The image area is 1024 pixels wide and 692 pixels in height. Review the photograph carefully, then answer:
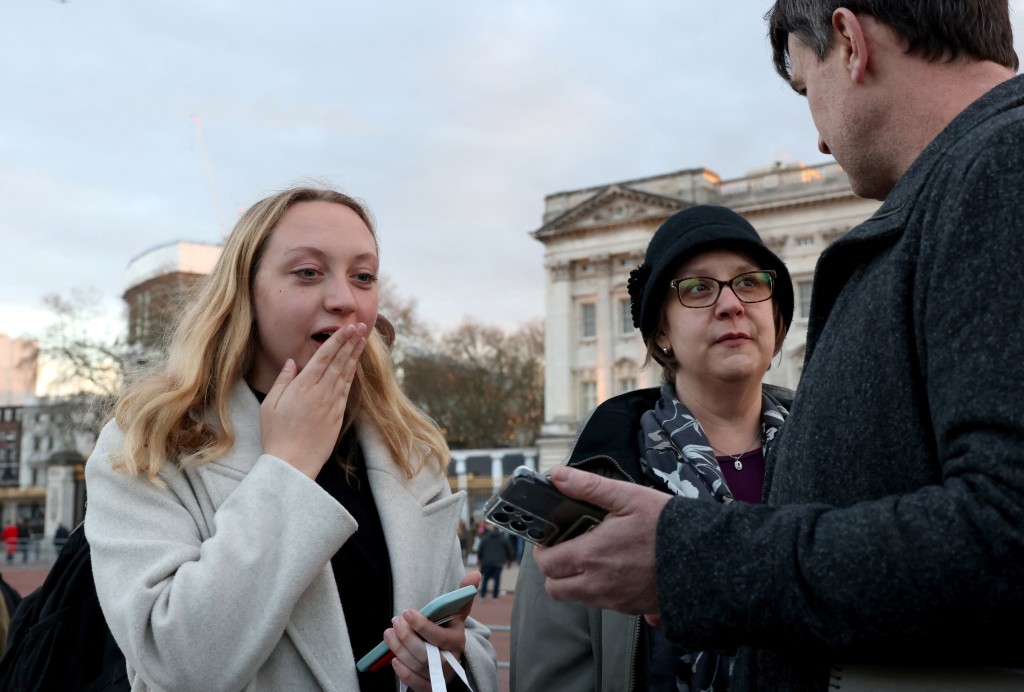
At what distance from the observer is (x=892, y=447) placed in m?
1.54

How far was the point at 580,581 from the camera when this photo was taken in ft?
5.51

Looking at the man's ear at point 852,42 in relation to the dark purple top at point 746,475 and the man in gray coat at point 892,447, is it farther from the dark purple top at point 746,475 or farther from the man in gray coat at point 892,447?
the dark purple top at point 746,475

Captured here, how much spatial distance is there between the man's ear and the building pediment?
1758 inches

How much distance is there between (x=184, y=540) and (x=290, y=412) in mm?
395

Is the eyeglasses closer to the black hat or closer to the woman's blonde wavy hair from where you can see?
the black hat

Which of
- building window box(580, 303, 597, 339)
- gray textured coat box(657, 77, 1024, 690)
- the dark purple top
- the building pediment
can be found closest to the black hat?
the dark purple top

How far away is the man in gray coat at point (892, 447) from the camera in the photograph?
4.45ft

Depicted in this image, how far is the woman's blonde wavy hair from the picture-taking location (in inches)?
97.7

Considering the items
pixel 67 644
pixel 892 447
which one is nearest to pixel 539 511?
pixel 892 447

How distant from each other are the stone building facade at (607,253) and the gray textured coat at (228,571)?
41724mm

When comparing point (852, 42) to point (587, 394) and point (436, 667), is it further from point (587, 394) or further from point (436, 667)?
point (587, 394)

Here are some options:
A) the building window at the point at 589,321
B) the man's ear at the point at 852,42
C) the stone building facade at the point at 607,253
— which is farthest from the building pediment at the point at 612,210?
the man's ear at the point at 852,42

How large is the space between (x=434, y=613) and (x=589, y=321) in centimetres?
4631

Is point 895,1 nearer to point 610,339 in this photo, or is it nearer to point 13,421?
point 610,339
